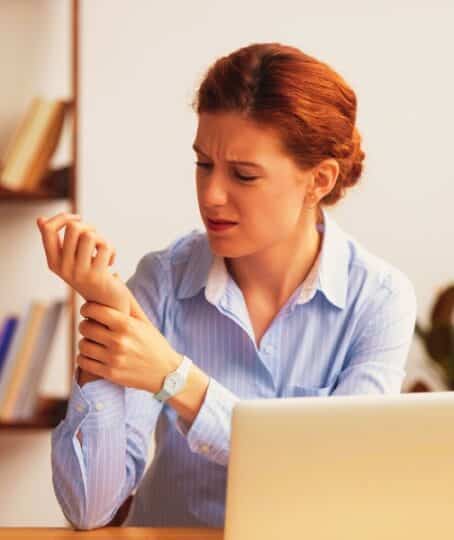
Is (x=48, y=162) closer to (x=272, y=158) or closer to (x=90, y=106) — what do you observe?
(x=90, y=106)

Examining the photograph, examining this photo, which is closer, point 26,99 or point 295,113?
point 295,113

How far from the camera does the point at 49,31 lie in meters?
3.39

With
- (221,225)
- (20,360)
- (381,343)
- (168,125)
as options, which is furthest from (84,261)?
(168,125)

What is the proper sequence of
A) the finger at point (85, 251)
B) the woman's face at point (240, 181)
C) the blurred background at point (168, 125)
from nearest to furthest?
the finger at point (85, 251) < the woman's face at point (240, 181) < the blurred background at point (168, 125)

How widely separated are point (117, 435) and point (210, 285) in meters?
0.30

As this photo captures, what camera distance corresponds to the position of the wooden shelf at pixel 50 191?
3180 mm

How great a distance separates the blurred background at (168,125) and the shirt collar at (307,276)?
1.50m

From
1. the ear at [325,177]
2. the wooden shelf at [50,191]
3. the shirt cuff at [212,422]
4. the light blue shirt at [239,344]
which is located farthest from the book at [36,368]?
the shirt cuff at [212,422]

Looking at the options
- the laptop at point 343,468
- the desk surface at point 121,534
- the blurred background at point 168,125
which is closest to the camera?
the laptop at point 343,468

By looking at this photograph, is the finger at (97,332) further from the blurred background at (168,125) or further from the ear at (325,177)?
the blurred background at (168,125)

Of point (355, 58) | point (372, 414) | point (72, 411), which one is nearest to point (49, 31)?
point (355, 58)

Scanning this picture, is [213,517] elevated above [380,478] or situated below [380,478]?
below

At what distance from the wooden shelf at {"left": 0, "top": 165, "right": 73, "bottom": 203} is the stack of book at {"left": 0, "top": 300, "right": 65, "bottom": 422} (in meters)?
0.29

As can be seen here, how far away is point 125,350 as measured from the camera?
1.58 metres
